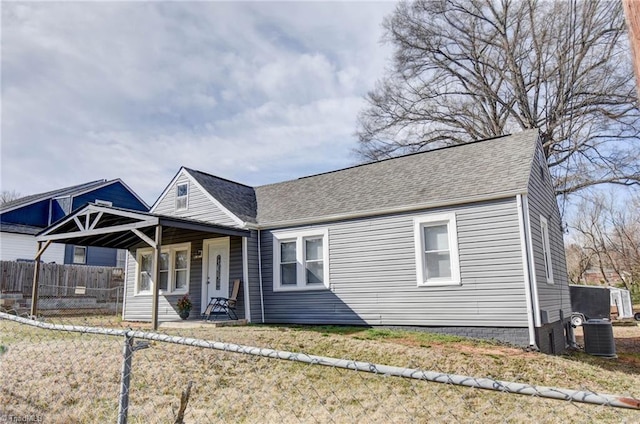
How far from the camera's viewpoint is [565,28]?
19422 mm

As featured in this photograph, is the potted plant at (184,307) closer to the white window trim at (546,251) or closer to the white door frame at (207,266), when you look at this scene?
the white door frame at (207,266)

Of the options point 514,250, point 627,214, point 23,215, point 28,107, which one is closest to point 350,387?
point 514,250

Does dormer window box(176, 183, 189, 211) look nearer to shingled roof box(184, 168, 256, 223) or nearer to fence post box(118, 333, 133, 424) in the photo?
shingled roof box(184, 168, 256, 223)

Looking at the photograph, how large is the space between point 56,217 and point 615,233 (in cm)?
3362

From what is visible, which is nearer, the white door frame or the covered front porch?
the covered front porch

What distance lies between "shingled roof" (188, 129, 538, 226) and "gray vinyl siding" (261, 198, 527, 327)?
35 cm

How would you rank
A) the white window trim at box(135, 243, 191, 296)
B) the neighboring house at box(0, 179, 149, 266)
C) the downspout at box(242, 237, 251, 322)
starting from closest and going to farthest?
the downspout at box(242, 237, 251, 322) → the white window trim at box(135, 243, 191, 296) → the neighboring house at box(0, 179, 149, 266)

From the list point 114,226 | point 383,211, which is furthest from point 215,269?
point 383,211

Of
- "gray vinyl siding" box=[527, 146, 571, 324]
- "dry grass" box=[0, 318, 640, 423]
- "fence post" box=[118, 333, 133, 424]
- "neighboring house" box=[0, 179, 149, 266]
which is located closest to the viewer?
"fence post" box=[118, 333, 133, 424]

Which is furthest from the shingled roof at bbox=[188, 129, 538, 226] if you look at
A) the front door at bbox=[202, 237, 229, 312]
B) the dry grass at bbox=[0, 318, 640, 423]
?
the dry grass at bbox=[0, 318, 640, 423]

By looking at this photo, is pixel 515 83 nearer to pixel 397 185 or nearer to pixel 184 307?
pixel 397 185

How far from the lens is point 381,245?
35.5 feet

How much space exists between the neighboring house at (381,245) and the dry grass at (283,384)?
1.65m

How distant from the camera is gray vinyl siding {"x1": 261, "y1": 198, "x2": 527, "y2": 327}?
9.20 metres
